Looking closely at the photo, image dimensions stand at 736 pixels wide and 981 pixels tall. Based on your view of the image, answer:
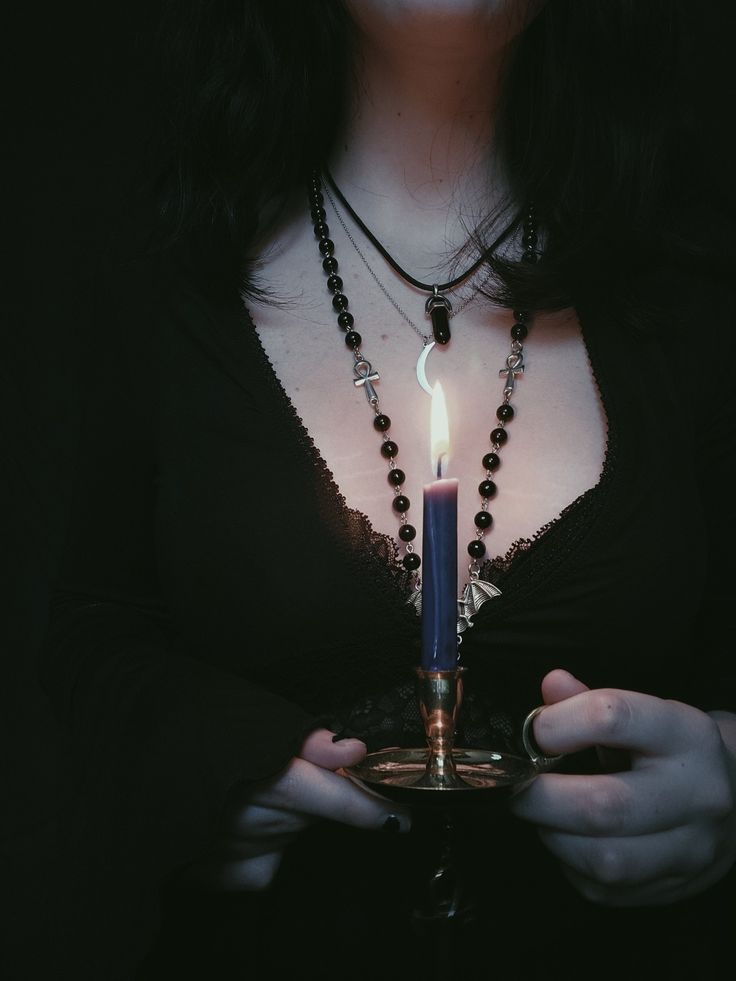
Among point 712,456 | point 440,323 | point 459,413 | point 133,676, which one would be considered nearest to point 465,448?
point 459,413

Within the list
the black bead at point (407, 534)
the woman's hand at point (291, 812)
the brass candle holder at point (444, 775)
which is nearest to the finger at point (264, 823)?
the woman's hand at point (291, 812)

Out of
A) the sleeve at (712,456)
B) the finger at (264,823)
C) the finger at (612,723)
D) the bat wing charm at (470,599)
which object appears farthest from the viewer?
the sleeve at (712,456)

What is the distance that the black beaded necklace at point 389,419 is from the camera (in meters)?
0.94

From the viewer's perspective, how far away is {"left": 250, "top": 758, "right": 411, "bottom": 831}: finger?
729mm

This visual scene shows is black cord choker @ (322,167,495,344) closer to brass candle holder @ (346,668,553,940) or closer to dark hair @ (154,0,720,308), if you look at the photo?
dark hair @ (154,0,720,308)

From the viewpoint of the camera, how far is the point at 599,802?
0.73 metres

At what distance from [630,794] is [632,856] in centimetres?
5

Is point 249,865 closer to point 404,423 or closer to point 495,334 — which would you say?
point 404,423

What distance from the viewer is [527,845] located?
0.94 m

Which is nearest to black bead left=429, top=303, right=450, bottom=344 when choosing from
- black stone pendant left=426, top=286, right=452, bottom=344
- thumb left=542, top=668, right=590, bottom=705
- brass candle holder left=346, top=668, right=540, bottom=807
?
black stone pendant left=426, top=286, right=452, bottom=344

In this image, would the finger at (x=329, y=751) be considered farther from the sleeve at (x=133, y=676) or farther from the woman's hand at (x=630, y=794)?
the woman's hand at (x=630, y=794)

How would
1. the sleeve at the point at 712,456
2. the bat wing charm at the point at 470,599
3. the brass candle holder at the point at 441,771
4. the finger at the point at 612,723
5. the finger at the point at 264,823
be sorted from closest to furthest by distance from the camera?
the brass candle holder at the point at 441,771, the finger at the point at 612,723, the finger at the point at 264,823, the bat wing charm at the point at 470,599, the sleeve at the point at 712,456

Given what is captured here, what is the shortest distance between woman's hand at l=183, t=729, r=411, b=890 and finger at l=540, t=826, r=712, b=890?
13cm

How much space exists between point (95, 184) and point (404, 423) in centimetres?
84
